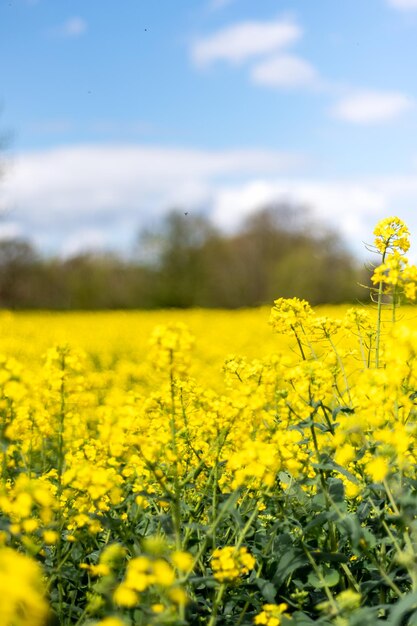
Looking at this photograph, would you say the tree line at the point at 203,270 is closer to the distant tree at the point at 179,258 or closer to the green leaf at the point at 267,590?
the distant tree at the point at 179,258

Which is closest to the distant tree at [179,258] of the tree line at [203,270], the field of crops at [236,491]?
the tree line at [203,270]

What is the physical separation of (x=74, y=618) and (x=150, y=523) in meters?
0.52

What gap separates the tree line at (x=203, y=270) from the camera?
109 feet

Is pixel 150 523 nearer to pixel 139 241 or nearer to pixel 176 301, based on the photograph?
pixel 176 301

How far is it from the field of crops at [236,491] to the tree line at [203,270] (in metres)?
28.0

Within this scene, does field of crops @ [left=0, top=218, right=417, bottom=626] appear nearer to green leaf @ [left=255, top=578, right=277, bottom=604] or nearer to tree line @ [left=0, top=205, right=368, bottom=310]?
green leaf @ [left=255, top=578, right=277, bottom=604]

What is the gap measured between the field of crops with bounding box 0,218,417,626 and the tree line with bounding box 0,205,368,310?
27980 millimetres

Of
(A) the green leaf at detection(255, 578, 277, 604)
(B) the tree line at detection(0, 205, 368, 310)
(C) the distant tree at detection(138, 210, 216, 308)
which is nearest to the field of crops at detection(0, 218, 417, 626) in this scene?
(A) the green leaf at detection(255, 578, 277, 604)

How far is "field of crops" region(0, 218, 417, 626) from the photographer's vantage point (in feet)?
8.25

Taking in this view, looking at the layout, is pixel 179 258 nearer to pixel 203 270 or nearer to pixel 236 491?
pixel 203 270

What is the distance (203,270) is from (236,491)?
116 feet

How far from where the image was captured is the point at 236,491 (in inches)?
102

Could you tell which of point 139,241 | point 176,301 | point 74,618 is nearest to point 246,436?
point 74,618

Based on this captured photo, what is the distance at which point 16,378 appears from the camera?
8.58 ft
